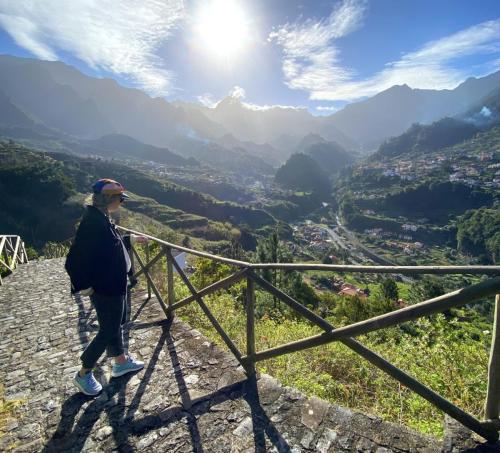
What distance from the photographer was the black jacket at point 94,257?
326cm

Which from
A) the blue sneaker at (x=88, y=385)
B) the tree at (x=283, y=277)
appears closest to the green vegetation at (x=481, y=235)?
the tree at (x=283, y=277)

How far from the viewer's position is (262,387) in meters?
3.48

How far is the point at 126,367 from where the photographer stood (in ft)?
12.9

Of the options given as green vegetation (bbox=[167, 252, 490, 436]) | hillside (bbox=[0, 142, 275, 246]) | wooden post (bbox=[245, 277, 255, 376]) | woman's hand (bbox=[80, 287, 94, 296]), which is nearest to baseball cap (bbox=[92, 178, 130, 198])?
woman's hand (bbox=[80, 287, 94, 296])

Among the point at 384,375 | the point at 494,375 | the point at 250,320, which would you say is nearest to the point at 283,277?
the point at 384,375

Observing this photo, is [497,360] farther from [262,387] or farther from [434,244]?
[434,244]

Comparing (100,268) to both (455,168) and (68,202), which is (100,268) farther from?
(455,168)

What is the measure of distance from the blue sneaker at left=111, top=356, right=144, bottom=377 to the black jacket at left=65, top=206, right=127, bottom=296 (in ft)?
3.97

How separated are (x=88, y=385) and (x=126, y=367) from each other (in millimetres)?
489

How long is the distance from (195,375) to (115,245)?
1.99 meters

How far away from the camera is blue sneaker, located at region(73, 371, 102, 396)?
3.52m

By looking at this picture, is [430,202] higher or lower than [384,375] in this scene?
higher

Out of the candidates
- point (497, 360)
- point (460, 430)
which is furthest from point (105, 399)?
point (497, 360)

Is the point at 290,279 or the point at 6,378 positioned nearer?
the point at 6,378
